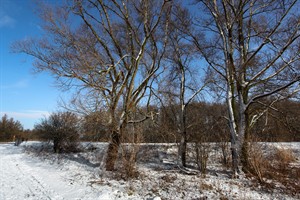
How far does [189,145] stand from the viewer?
31.6 feet

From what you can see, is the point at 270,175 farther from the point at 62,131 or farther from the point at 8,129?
the point at 8,129

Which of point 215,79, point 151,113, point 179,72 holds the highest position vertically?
point 179,72

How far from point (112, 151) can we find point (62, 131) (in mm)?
7173

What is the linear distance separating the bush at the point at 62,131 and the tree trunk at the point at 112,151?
6.18m

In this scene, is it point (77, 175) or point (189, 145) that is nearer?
point (77, 175)

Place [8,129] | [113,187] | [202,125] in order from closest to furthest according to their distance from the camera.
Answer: [113,187] < [202,125] < [8,129]

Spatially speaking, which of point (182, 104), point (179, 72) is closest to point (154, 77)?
point (179, 72)

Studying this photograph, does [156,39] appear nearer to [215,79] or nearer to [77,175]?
[215,79]

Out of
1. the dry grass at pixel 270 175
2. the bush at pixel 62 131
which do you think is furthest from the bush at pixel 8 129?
the dry grass at pixel 270 175

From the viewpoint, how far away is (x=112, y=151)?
27.5ft

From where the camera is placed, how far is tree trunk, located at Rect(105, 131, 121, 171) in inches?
322

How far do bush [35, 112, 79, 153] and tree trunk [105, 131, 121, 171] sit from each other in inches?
243

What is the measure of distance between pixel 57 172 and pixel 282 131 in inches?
441

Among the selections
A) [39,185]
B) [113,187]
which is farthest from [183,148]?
[39,185]
